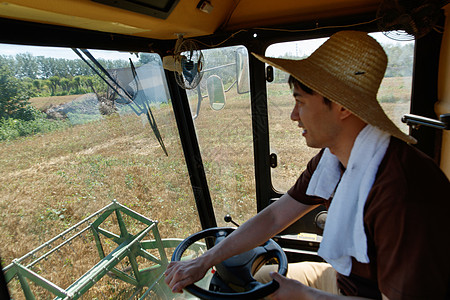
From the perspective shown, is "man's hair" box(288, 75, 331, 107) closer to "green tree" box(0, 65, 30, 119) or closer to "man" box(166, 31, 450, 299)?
"man" box(166, 31, 450, 299)

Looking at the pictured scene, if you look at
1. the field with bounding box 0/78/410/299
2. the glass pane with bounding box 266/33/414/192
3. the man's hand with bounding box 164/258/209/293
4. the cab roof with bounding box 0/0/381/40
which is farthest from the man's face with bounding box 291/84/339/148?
the field with bounding box 0/78/410/299

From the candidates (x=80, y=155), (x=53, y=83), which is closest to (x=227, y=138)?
(x=80, y=155)

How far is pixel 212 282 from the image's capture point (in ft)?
A: 5.29

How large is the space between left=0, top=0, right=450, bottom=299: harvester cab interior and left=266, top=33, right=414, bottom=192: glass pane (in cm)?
1

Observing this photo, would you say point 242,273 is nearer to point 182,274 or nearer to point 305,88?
point 182,274

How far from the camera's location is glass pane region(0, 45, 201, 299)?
1.85 metres

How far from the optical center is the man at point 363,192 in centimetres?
94

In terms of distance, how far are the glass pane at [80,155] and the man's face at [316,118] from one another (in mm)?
1635

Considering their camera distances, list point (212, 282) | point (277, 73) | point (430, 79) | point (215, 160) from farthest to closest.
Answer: point (215, 160)
point (277, 73)
point (430, 79)
point (212, 282)

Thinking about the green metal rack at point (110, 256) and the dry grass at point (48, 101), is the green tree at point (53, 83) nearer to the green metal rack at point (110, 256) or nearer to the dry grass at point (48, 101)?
the dry grass at point (48, 101)

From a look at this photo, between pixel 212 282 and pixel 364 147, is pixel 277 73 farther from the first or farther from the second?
pixel 212 282

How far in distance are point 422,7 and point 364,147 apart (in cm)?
139

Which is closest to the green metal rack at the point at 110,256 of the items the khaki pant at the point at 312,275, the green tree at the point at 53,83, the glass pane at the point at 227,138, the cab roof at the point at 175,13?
the glass pane at the point at 227,138

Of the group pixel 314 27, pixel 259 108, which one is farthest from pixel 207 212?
pixel 314 27
